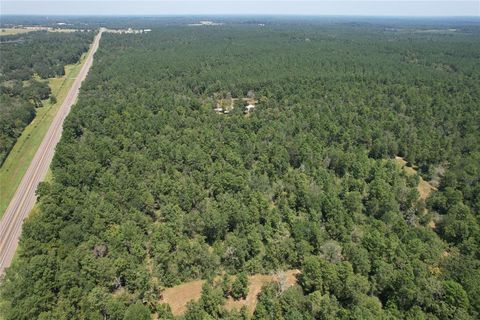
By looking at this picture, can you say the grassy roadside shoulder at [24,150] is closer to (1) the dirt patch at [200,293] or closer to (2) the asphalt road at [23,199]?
(2) the asphalt road at [23,199]

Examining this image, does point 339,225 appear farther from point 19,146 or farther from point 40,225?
point 19,146

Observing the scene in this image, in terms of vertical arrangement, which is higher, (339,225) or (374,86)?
(374,86)

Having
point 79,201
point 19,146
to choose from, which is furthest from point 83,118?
point 79,201

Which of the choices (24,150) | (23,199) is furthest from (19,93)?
(23,199)

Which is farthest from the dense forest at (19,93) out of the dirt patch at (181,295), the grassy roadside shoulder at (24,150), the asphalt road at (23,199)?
the dirt patch at (181,295)

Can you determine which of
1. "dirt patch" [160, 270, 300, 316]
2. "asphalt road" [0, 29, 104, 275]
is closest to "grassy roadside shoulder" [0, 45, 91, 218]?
"asphalt road" [0, 29, 104, 275]

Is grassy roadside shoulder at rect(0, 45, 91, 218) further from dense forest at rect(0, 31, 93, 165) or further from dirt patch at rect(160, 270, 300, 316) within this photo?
dirt patch at rect(160, 270, 300, 316)
